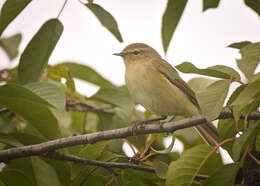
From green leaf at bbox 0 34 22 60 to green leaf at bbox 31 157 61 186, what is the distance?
2054 millimetres

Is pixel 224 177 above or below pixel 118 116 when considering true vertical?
above

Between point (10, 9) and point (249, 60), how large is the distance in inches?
55.8

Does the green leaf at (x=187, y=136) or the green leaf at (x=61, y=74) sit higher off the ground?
the green leaf at (x=61, y=74)

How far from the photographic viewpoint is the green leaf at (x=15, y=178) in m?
2.28

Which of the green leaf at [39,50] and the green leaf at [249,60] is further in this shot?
the green leaf at [39,50]

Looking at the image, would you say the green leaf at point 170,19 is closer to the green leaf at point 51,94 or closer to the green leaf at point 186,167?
the green leaf at point 186,167

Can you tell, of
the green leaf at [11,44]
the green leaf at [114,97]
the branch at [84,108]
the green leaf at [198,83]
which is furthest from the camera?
the green leaf at [11,44]

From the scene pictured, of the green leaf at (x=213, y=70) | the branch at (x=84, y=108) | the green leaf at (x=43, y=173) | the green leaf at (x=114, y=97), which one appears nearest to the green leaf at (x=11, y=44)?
the branch at (x=84, y=108)

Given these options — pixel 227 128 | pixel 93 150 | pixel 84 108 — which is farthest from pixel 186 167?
pixel 84 108

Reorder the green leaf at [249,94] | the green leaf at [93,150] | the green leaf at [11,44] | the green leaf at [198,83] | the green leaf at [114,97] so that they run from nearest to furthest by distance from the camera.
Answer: the green leaf at [249,94] < the green leaf at [93,150] < the green leaf at [198,83] < the green leaf at [114,97] < the green leaf at [11,44]

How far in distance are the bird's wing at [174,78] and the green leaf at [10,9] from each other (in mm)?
2012

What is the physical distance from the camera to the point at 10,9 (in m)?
1.98

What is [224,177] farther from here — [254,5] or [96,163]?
[254,5]

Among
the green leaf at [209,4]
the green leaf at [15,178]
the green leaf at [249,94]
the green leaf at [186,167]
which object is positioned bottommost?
the green leaf at [15,178]
